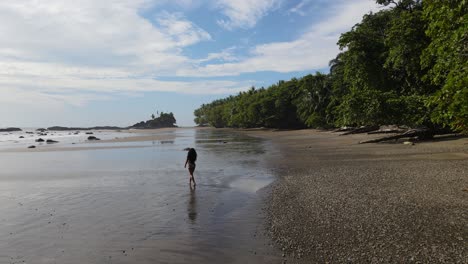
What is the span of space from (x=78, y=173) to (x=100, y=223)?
13.0 m

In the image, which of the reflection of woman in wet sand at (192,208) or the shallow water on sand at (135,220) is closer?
the shallow water on sand at (135,220)

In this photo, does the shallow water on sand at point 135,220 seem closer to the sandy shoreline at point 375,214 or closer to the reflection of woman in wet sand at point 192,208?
the reflection of woman in wet sand at point 192,208

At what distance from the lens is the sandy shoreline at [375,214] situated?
6.86 metres

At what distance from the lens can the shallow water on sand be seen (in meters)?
7.63

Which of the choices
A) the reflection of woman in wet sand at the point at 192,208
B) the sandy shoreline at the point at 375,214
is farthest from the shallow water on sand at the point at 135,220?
the sandy shoreline at the point at 375,214

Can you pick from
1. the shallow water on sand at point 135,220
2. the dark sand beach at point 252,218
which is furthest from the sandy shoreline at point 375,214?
the shallow water on sand at point 135,220

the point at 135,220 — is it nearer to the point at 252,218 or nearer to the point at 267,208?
the point at 252,218

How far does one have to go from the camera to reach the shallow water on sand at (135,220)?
25.0 ft

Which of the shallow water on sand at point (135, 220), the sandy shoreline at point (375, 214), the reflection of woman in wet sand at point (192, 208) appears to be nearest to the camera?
the sandy shoreline at point (375, 214)

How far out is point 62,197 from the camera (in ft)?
46.7

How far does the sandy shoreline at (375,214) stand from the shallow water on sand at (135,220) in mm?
960

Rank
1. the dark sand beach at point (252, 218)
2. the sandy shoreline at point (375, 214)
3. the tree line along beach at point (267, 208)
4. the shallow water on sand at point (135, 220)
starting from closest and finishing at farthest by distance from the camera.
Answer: the sandy shoreline at point (375, 214) → the dark sand beach at point (252, 218) → the tree line along beach at point (267, 208) → the shallow water on sand at point (135, 220)

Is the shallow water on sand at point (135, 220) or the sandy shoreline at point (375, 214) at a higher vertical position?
the sandy shoreline at point (375, 214)

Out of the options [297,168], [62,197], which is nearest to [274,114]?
[297,168]
